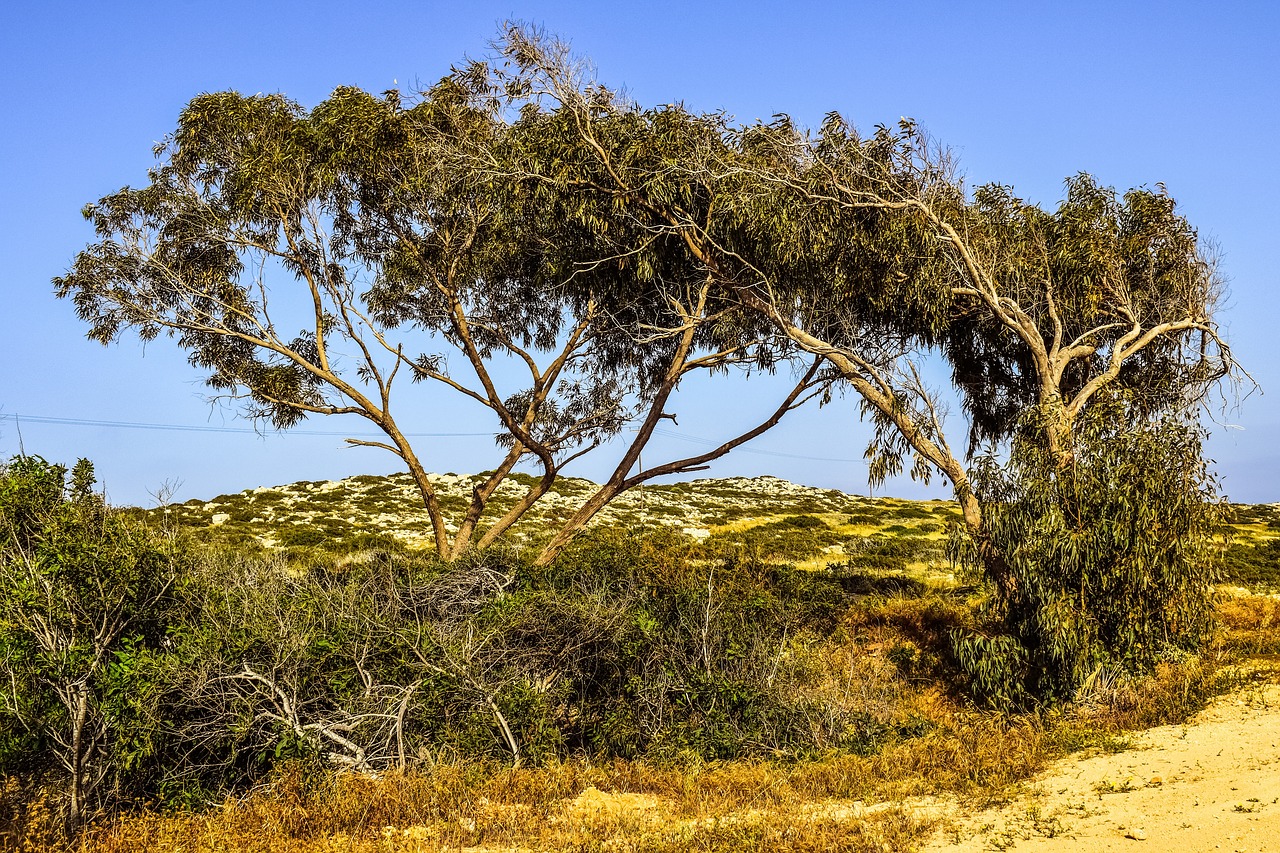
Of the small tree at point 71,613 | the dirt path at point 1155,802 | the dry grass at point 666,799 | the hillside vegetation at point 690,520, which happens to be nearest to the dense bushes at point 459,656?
the small tree at point 71,613

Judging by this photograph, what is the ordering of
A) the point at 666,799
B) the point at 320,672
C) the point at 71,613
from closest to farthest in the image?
the point at 666,799, the point at 71,613, the point at 320,672

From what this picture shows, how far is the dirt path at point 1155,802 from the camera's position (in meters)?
6.90

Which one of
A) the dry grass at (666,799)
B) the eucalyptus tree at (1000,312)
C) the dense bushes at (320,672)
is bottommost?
the dry grass at (666,799)

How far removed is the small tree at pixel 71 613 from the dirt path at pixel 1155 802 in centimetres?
700

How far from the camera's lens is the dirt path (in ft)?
22.6

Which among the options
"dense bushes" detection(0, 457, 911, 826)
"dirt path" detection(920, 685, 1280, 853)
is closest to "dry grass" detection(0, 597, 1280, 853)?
"dirt path" detection(920, 685, 1280, 853)

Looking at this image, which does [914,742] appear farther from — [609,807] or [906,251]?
[906,251]

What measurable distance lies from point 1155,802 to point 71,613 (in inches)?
362

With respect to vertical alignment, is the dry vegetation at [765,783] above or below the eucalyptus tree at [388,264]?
below

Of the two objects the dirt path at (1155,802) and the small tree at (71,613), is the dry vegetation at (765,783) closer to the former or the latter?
the dirt path at (1155,802)

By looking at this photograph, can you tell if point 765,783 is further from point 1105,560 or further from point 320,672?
point 1105,560

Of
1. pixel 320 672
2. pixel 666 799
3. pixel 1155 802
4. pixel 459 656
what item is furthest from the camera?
pixel 459 656

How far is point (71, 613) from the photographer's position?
29.7 ft

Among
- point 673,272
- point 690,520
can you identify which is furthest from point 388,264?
point 690,520
